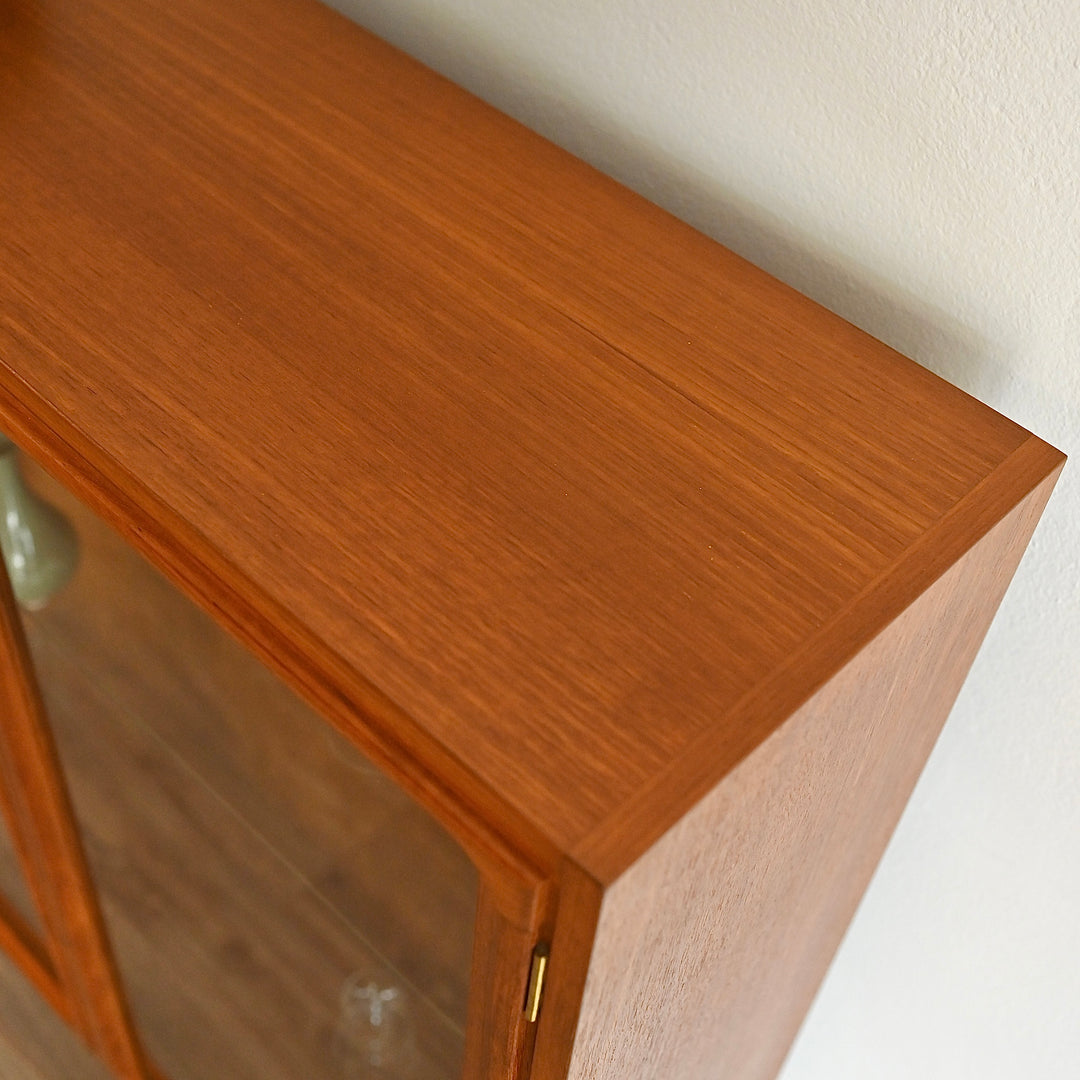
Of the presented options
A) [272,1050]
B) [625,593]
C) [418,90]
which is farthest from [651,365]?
[272,1050]

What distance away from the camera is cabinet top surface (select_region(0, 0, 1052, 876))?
43 cm

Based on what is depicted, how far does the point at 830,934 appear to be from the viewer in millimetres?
754

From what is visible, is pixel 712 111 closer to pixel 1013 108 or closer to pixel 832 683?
pixel 1013 108

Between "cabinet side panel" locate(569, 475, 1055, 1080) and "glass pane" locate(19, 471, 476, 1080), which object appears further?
"glass pane" locate(19, 471, 476, 1080)

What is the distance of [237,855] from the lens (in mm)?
734

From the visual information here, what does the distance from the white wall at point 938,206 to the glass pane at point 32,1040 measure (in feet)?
2.47

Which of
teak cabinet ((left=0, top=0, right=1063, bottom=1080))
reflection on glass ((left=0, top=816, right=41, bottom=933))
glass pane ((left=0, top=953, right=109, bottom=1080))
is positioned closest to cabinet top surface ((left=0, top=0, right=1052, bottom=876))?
teak cabinet ((left=0, top=0, right=1063, bottom=1080))

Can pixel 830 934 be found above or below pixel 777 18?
below

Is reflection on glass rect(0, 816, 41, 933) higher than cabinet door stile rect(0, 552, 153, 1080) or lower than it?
higher

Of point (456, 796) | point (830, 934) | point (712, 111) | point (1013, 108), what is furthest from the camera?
point (830, 934)

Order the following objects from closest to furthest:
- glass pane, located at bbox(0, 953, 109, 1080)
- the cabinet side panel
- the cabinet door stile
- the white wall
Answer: the cabinet side panel < the white wall < the cabinet door stile < glass pane, located at bbox(0, 953, 109, 1080)

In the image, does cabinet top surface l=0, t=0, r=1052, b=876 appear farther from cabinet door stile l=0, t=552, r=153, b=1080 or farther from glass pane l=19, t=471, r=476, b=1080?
cabinet door stile l=0, t=552, r=153, b=1080

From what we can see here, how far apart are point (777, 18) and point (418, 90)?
0.66 ft

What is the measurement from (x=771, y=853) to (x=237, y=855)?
36 cm
